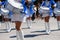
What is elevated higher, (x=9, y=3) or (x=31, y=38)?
(x=9, y=3)

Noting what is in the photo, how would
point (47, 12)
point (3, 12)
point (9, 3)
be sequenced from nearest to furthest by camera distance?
point (9, 3), point (47, 12), point (3, 12)

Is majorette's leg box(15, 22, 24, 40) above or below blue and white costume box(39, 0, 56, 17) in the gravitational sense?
below

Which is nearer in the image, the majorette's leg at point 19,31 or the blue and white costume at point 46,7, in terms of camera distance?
the majorette's leg at point 19,31

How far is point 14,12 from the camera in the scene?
6668mm

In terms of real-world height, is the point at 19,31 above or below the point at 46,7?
below

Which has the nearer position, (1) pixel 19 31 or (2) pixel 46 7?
(1) pixel 19 31

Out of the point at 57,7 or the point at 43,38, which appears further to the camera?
the point at 57,7

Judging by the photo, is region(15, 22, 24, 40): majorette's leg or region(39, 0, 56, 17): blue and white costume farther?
region(39, 0, 56, 17): blue and white costume

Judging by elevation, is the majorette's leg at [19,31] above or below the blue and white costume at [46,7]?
below

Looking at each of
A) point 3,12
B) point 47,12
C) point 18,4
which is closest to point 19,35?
point 18,4

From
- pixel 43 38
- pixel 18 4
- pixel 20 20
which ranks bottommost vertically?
pixel 43 38

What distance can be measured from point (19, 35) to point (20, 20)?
1.38 ft

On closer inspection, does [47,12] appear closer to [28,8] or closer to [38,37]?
[38,37]

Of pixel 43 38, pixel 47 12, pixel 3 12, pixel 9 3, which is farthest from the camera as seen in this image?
pixel 3 12
